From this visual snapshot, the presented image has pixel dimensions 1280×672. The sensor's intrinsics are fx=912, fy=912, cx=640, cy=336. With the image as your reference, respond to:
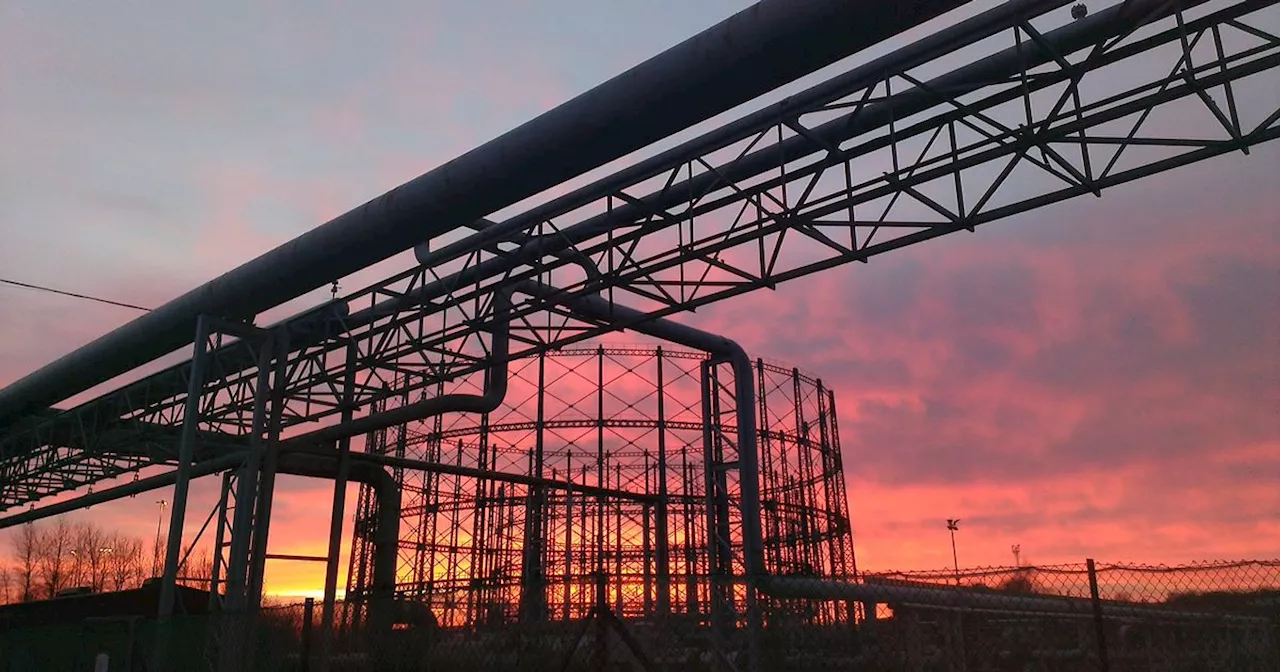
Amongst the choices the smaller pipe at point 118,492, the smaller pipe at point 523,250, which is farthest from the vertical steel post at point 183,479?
the smaller pipe at point 523,250

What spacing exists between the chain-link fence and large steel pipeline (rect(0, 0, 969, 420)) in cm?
528

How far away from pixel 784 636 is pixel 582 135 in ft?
24.5

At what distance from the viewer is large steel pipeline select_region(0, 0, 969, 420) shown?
30.3ft

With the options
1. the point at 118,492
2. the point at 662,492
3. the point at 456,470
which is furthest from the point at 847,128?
the point at 118,492

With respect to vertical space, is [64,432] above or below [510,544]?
above

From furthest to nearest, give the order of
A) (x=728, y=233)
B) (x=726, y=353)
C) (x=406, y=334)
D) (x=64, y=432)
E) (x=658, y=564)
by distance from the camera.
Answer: (x=658, y=564) → (x=64, y=432) → (x=726, y=353) → (x=406, y=334) → (x=728, y=233)

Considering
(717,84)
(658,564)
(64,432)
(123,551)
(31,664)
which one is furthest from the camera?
(123,551)

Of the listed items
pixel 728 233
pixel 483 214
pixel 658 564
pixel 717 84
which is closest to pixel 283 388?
pixel 483 214

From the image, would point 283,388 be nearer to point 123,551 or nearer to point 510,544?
point 510,544

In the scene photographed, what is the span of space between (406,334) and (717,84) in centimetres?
943

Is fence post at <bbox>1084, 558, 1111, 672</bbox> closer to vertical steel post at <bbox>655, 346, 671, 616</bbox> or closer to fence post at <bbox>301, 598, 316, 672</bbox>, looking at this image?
fence post at <bbox>301, 598, 316, 672</bbox>

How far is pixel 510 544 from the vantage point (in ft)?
119

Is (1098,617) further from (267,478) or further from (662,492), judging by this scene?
(662,492)

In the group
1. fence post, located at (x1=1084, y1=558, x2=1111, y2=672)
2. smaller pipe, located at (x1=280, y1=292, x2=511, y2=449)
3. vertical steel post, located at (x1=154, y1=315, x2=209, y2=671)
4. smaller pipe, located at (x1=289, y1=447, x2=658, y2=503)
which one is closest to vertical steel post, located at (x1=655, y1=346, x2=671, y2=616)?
smaller pipe, located at (x1=289, y1=447, x2=658, y2=503)
